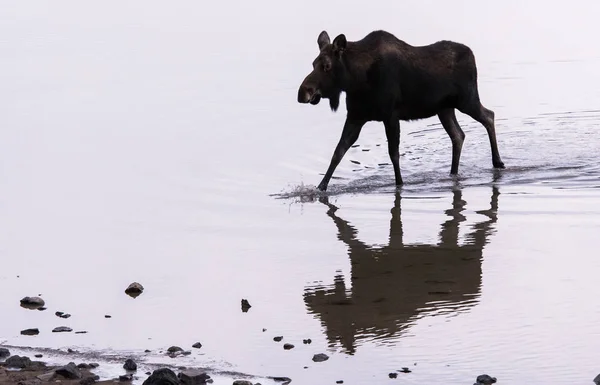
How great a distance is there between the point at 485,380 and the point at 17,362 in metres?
2.67

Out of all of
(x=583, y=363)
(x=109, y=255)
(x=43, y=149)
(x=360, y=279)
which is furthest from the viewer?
(x=43, y=149)

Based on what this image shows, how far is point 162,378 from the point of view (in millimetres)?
6898

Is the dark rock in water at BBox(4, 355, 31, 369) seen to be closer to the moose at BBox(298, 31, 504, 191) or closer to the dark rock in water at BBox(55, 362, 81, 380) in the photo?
the dark rock in water at BBox(55, 362, 81, 380)

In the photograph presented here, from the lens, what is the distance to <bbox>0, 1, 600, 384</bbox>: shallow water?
26.3 feet

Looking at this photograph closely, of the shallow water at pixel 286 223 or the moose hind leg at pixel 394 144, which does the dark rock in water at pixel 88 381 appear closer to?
the shallow water at pixel 286 223

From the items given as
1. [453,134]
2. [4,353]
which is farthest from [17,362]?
[453,134]

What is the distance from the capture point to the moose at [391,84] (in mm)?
13320

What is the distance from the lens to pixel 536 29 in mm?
28016

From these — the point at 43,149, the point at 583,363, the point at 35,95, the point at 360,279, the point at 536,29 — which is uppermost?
the point at 536,29

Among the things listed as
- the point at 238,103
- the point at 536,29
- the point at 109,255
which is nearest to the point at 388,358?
the point at 109,255

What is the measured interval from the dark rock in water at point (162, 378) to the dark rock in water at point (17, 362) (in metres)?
0.91

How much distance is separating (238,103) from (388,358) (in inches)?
453

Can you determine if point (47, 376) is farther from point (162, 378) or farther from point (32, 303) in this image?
point (32, 303)

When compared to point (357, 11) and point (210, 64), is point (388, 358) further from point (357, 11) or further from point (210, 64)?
point (357, 11)
